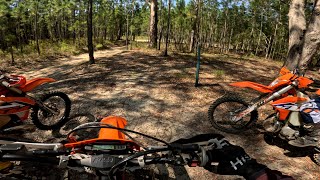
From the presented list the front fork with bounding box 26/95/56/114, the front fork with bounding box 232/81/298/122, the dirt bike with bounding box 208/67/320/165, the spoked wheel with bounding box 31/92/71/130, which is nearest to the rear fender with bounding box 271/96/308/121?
the dirt bike with bounding box 208/67/320/165

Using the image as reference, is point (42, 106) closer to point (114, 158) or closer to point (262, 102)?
point (114, 158)

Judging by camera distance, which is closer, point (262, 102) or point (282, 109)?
point (282, 109)

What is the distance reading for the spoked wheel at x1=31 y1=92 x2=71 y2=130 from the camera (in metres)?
5.39

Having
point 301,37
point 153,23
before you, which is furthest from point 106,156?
point 153,23

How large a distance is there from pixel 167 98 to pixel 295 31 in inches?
228

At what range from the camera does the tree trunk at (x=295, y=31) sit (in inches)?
351

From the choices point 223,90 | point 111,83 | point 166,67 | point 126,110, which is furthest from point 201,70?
point 126,110

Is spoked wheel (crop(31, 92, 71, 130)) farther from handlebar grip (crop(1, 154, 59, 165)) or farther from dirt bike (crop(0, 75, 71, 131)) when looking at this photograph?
handlebar grip (crop(1, 154, 59, 165))

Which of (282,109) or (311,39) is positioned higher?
(311,39)

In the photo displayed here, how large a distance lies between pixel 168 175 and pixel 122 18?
183 feet

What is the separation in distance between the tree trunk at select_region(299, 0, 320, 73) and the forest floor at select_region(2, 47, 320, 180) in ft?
5.05

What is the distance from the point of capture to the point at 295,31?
9375 mm

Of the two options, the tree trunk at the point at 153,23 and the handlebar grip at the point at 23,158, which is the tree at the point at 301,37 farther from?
the tree trunk at the point at 153,23

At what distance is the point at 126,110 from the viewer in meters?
6.54
